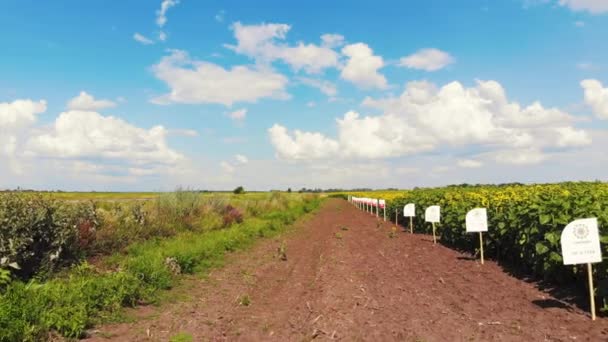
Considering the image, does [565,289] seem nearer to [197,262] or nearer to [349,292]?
[349,292]

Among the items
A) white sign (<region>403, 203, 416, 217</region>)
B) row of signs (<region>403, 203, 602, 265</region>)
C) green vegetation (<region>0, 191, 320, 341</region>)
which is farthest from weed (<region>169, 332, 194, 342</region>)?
white sign (<region>403, 203, 416, 217</region>)

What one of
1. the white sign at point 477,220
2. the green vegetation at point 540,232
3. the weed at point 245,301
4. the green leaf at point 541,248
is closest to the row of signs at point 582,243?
the green vegetation at point 540,232

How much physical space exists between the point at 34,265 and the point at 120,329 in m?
3.80

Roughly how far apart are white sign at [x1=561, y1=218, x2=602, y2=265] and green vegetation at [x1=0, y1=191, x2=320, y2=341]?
7.10 m

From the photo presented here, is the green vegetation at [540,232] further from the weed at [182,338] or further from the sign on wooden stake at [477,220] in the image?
the weed at [182,338]

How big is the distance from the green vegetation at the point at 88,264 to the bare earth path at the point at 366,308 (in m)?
0.63

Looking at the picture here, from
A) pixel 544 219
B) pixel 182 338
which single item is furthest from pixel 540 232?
pixel 182 338

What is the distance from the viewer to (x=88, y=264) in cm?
1072

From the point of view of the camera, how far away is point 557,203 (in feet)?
30.1

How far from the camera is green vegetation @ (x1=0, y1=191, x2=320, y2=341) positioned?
255 inches

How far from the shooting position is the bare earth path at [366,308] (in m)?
6.23

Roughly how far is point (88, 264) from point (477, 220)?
9650mm

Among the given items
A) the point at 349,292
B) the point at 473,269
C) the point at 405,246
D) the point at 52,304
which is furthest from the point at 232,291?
the point at 405,246

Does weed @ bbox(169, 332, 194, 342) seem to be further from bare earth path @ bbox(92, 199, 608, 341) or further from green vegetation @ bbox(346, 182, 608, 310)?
green vegetation @ bbox(346, 182, 608, 310)
